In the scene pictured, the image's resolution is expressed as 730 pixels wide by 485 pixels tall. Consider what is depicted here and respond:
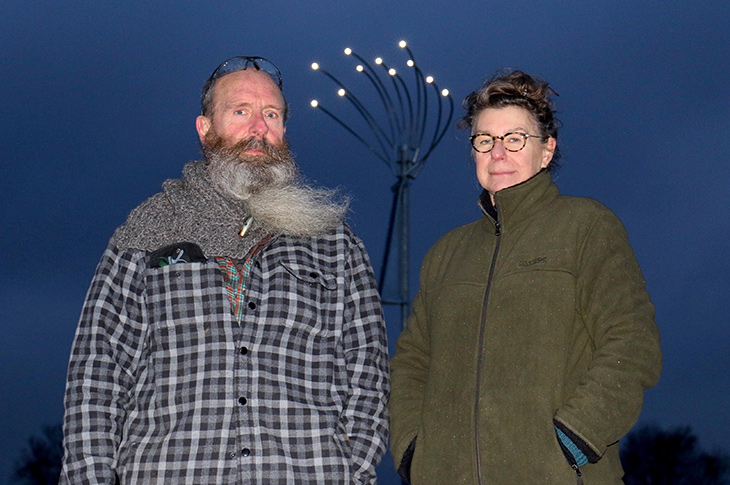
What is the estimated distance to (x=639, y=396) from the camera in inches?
141

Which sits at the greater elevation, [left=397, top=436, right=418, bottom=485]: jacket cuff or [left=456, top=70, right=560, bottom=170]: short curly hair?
[left=456, top=70, right=560, bottom=170]: short curly hair

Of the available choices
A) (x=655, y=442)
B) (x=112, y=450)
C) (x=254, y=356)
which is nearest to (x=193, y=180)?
(x=254, y=356)

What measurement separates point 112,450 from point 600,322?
7.14 ft

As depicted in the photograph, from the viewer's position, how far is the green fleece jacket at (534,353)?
3.57m

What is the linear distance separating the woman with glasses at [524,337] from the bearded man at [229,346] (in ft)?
0.98

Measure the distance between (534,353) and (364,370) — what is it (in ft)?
2.54

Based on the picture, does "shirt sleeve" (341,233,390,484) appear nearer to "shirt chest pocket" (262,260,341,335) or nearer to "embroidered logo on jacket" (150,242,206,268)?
"shirt chest pocket" (262,260,341,335)

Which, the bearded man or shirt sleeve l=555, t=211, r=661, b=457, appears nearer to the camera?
shirt sleeve l=555, t=211, r=661, b=457

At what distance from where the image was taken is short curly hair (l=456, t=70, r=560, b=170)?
4.16 meters

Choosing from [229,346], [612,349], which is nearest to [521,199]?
[612,349]

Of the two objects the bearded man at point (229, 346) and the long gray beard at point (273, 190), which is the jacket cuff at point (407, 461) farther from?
the long gray beard at point (273, 190)

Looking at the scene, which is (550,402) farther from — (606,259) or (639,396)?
(606,259)

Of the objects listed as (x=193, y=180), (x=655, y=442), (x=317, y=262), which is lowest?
(x=655, y=442)

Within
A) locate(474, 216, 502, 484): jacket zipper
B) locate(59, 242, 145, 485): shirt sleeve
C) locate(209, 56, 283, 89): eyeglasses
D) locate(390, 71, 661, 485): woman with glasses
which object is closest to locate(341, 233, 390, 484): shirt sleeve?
locate(390, 71, 661, 485): woman with glasses
